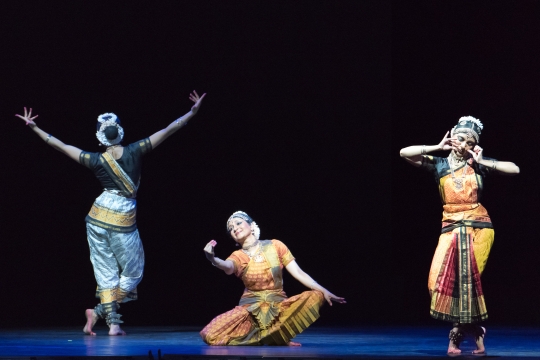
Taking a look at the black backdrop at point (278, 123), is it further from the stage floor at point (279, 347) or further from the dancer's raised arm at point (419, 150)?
the dancer's raised arm at point (419, 150)

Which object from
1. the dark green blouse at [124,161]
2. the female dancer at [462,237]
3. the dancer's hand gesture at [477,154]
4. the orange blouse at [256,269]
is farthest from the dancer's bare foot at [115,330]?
the dancer's hand gesture at [477,154]

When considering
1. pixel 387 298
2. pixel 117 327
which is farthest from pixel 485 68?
pixel 117 327

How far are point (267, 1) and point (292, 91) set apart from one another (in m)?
0.68

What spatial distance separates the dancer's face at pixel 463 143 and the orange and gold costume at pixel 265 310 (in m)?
1.04

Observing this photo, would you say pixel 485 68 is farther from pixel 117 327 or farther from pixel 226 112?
pixel 117 327

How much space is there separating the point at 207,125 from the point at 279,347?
306 centimetres

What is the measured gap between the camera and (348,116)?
7691 millimetres

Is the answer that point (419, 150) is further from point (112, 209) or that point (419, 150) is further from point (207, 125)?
point (207, 125)

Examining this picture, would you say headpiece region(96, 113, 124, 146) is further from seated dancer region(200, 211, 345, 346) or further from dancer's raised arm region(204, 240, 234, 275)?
dancer's raised arm region(204, 240, 234, 275)

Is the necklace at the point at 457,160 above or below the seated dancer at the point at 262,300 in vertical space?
above

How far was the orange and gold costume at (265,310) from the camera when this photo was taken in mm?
5059

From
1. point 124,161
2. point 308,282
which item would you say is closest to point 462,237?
point 308,282

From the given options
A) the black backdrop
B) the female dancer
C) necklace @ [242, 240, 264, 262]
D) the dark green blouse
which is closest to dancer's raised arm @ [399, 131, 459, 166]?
the female dancer

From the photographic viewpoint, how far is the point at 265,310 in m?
5.14
